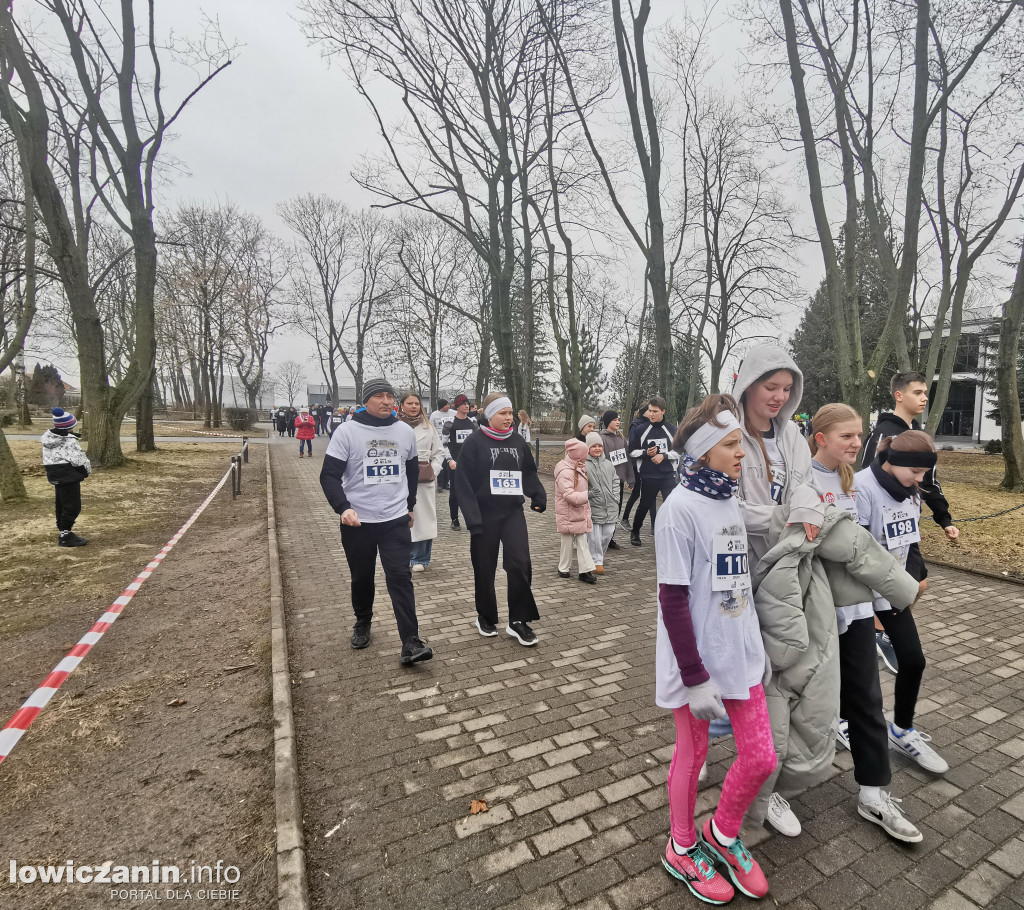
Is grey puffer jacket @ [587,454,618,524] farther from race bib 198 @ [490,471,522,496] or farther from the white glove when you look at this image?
the white glove

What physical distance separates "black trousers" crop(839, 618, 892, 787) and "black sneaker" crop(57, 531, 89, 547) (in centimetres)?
914

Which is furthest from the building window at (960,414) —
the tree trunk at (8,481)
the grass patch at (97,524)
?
the tree trunk at (8,481)

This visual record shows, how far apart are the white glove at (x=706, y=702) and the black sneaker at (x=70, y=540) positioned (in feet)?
28.7

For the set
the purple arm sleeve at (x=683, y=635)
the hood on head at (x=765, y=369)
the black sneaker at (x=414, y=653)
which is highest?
the hood on head at (x=765, y=369)

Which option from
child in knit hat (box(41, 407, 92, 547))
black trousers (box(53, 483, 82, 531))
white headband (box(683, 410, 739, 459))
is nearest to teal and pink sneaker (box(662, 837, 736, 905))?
white headband (box(683, 410, 739, 459))

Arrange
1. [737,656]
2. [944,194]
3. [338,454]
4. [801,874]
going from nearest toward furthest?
[737,656], [801,874], [338,454], [944,194]

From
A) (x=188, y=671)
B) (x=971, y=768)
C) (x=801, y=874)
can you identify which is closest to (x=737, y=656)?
(x=801, y=874)

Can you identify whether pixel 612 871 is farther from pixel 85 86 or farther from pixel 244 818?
pixel 85 86

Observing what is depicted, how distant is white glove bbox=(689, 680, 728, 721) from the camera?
207cm

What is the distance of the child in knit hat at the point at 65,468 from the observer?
748cm

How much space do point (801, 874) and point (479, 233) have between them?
51.6 feet

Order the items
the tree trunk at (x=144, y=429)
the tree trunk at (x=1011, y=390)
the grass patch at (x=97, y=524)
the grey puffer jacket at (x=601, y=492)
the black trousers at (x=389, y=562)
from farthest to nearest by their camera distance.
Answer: the tree trunk at (x=144, y=429)
the tree trunk at (x=1011, y=390)
the grey puffer jacket at (x=601, y=492)
the grass patch at (x=97, y=524)
the black trousers at (x=389, y=562)

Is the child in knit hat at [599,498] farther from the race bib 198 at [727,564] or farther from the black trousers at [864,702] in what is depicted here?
the race bib 198 at [727,564]

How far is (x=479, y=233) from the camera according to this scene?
15750mm
